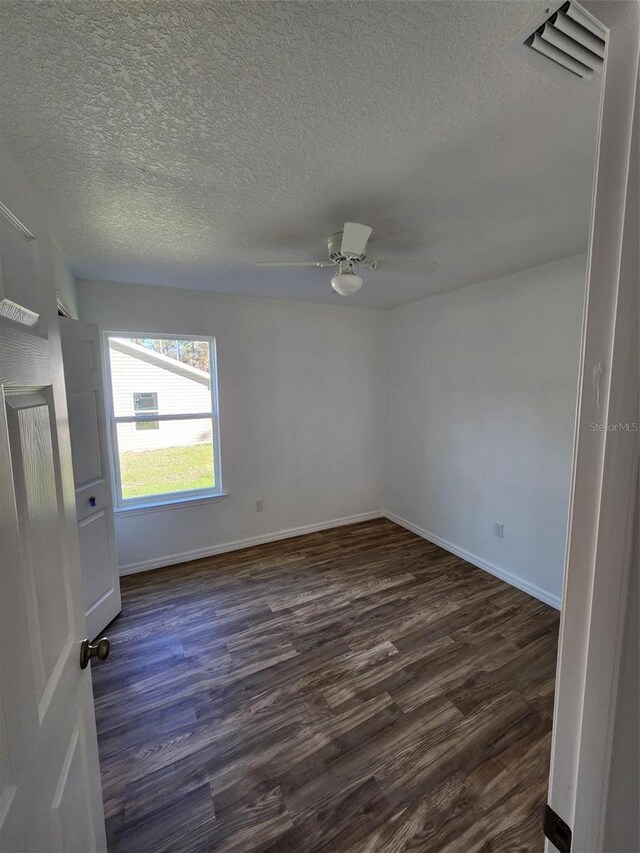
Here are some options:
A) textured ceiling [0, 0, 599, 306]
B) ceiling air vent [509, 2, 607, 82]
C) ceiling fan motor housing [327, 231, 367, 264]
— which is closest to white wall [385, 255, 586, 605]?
textured ceiling [0, 0, 599, 306]

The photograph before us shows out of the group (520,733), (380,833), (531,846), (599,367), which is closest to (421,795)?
(380,833)

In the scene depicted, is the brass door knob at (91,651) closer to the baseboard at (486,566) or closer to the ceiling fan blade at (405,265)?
the ceiling fan blade at (405,265)

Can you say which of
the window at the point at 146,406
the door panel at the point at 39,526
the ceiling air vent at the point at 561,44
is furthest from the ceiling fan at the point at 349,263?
Result: the window at the point at 146,406

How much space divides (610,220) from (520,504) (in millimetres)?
2768

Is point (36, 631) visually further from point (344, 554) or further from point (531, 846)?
point (344, 554)

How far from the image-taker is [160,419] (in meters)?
3.12

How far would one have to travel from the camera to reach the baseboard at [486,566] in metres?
2.58

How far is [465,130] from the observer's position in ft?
3.85

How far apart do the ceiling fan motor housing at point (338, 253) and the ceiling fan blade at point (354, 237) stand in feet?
0.08

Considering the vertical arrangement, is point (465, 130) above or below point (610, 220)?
above

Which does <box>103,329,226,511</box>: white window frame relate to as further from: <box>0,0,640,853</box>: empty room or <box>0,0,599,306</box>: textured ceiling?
<box>0,0,599,306</box>: textured ceiling

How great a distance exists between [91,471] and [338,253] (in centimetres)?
210

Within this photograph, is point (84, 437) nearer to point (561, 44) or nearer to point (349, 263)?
point (349, 263)

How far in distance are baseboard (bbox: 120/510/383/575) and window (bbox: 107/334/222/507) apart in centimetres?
54
